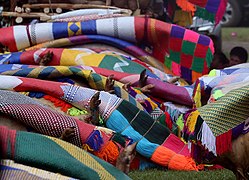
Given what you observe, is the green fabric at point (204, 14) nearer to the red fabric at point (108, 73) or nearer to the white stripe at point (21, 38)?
the white stripe at point (21, 38)

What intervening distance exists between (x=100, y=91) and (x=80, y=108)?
29 centimetres

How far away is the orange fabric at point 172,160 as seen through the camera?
563 centimetres

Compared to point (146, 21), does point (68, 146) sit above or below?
above

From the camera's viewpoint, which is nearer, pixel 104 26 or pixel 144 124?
pixel 144 124

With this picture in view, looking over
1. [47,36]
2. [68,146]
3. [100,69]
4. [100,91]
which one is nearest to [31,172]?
[68,146]

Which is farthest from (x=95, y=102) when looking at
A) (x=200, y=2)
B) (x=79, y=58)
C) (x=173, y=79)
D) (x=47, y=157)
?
(x=200, y=2)

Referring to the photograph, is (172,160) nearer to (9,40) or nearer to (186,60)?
(186,60)

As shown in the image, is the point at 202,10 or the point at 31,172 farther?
the point at 202,10

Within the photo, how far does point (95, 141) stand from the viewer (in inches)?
189

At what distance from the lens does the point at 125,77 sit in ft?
21.9

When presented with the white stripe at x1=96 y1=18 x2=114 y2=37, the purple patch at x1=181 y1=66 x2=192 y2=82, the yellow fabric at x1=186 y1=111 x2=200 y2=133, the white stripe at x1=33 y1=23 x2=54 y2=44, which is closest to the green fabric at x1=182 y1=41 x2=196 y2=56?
the purple patch at x1=181 y1=66 x2=192 y2=82

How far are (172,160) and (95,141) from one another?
1034 millimetres

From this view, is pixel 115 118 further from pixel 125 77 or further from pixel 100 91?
pixel 125 77

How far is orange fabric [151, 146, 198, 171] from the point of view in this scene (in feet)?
18.5
